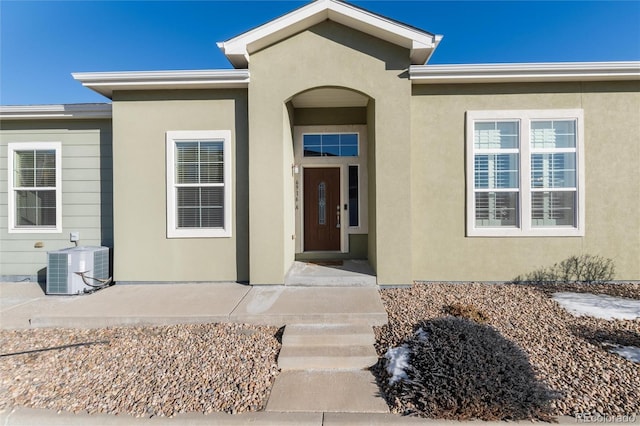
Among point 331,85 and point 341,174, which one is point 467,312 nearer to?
point 341,174

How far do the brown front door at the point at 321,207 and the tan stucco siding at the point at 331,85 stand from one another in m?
1.94

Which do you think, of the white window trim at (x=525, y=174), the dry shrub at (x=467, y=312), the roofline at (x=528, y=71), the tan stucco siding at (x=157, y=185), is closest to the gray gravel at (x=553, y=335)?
the dry shrub at (x=467, y=312)

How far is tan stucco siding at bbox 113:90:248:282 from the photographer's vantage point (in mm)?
5875

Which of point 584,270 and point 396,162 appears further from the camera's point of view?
point 584,270

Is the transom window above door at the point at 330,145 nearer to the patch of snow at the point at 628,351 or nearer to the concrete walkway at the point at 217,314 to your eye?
the concrete walkway at the point at 217,314

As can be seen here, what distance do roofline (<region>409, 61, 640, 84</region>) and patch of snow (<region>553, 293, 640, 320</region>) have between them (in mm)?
3943

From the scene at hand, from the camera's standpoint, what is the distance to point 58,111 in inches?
249

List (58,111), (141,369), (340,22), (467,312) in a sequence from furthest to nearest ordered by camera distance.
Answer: (58,111), (340,22), (467,312), (141,369)

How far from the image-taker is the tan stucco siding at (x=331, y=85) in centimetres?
547

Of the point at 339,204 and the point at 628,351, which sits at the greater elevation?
the point at 339,204

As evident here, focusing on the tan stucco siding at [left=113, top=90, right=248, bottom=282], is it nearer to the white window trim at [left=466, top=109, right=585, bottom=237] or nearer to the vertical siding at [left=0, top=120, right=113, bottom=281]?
the vertical siding at [left=0, top=120, right=113, bottom=281]

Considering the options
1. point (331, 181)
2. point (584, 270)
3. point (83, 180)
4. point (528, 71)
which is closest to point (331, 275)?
point (331, 181)

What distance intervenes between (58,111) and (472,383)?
27.8ft

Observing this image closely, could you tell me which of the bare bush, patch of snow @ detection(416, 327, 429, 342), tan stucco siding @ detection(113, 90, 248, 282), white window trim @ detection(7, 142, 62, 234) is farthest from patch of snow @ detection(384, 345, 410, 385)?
white window trim @ detection(7, 142, 62, 234)
